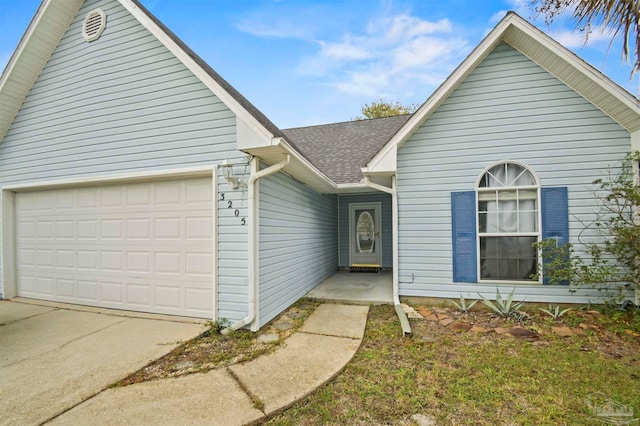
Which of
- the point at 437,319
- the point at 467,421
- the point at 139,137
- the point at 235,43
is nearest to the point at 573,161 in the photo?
the point at 437,319

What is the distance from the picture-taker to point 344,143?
9492 millimetres

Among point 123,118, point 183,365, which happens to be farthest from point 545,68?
point 123,118

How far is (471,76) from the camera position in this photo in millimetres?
5223

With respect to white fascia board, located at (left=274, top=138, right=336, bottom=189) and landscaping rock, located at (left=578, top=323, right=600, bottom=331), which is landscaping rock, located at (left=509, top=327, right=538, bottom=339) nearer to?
landscaping rock, located at (left=578, top=323, right=600, bottom=331)

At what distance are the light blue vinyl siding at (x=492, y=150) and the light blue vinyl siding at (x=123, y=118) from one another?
10.8ft

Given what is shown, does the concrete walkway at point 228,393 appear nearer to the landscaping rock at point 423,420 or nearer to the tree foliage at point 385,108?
the landscaping rock at point 423,420

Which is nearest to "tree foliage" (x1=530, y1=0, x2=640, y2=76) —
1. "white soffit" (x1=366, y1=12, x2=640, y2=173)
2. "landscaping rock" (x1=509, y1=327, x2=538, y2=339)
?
"white soffit" (x1=366, y1=12, x2=640, y2=173)

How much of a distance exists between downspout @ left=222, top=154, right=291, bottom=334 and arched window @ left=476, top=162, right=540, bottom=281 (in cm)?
377

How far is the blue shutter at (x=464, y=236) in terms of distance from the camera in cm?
517

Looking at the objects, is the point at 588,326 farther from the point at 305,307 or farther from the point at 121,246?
the point at 121,246

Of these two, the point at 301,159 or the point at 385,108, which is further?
the point at 385,108

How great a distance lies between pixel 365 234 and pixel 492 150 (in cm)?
488

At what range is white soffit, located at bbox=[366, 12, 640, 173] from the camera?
14.3 feet

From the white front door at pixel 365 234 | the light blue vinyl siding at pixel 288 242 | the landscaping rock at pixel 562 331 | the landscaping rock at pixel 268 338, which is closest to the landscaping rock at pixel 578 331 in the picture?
the landscaping rock at pixel 562 331
